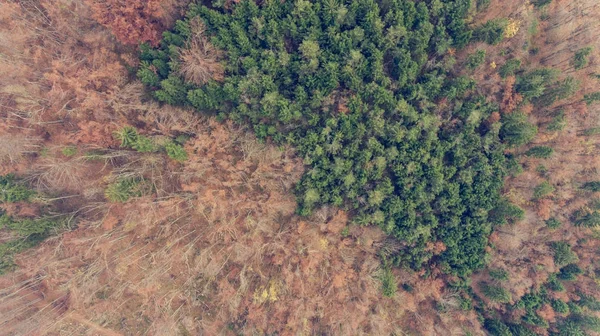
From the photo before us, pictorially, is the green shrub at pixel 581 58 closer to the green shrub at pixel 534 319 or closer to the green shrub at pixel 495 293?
the green shrub at pixel 495 293

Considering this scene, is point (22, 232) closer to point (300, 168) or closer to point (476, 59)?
point (300, 168)

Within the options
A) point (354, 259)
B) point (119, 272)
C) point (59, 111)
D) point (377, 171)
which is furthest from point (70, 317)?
point (377, 171)

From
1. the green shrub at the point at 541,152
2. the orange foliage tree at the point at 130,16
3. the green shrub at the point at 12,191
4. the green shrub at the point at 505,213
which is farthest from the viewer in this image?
the green shrub at the point at 505,213

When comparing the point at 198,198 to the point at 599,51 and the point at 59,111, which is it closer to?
the point at 59,111

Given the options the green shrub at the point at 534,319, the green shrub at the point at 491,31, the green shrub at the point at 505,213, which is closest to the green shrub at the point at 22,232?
the green shrub at the point at 505,213

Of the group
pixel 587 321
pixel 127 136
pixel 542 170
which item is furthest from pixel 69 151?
pixel 587 321

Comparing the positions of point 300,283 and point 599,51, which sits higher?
point 599,51

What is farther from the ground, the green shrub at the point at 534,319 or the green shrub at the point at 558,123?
the green shrub at the point at 558,123
